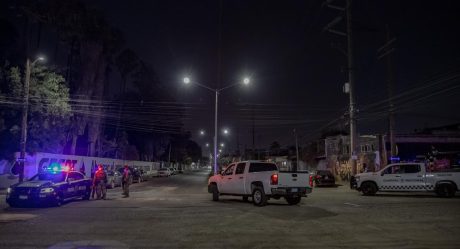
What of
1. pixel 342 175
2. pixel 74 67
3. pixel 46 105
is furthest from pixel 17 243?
pixel 74 67

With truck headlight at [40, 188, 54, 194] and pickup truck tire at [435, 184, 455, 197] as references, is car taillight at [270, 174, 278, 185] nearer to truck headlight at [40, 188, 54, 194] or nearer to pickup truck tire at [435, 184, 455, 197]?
truck headlight at [40, 188, 54, 194]

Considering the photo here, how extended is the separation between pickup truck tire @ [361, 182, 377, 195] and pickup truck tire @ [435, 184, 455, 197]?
325 centimetres

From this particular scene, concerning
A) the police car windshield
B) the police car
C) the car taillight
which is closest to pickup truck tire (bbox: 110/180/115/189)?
the police car

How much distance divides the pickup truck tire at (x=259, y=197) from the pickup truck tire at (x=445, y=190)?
10.5 m

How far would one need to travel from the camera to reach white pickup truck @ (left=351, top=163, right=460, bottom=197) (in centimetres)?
2270

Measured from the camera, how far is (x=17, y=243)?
31.5 feet

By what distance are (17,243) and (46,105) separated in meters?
26.3

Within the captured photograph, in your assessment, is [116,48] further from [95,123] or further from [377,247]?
[377,247]

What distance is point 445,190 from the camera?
22.7 m

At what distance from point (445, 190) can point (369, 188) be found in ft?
12.7

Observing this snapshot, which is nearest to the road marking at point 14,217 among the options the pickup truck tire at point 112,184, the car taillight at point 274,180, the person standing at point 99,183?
the person standing at point 99,183

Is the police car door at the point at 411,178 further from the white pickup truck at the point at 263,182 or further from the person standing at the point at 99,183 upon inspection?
the person standing at the point at 99,183

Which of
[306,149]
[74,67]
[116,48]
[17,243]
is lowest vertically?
[17,243]

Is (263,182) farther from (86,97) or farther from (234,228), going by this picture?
(86,97)
